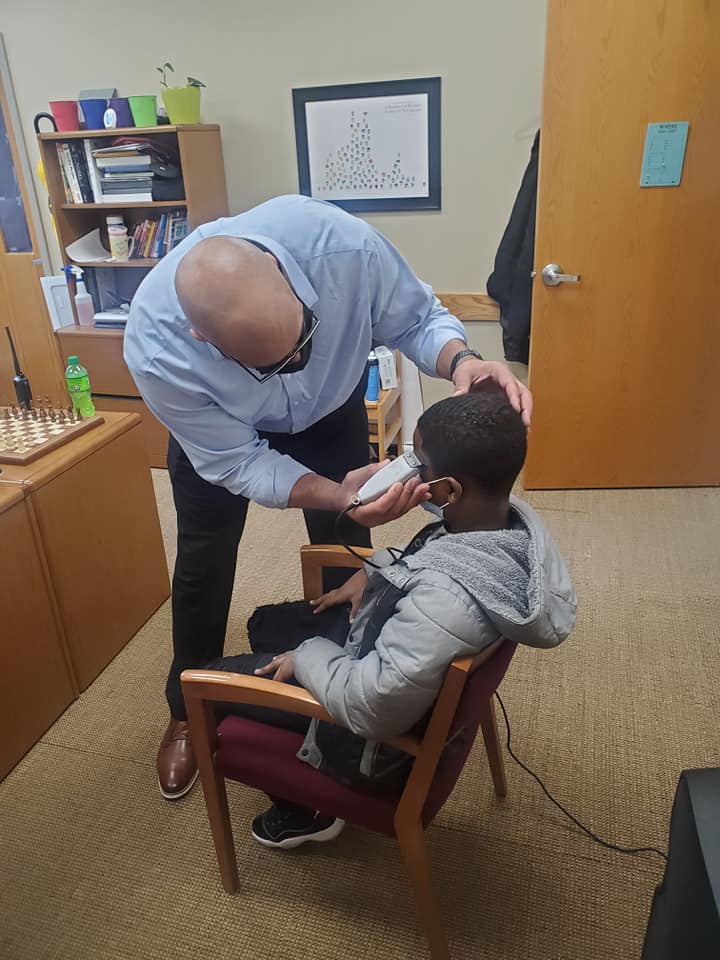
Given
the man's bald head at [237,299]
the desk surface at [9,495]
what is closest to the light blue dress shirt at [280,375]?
the man's bald head at [237,299]

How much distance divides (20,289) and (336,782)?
8.42 ft

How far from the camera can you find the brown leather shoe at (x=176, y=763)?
1633 millimetres

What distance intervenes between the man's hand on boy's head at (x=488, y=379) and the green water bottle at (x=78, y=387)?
3.93 feet

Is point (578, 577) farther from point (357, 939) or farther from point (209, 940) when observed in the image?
point (209, 940)

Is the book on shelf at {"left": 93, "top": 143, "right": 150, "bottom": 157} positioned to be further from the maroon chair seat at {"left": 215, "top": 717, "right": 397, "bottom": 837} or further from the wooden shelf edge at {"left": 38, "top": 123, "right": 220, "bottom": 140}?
the maroon chair seat at {"left": 215, "top": 717, "right": 397, "bottom": 837}

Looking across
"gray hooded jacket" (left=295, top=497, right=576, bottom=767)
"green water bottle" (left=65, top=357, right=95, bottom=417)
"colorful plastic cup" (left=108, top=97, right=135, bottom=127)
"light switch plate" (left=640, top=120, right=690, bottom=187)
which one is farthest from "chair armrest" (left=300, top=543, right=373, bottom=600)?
"colorful plastic cup" (left=108, top=97, right=135, bottom=127)

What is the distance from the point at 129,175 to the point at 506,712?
2.69 metres

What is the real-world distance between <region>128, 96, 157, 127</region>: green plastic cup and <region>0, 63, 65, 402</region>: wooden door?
29.2 inches

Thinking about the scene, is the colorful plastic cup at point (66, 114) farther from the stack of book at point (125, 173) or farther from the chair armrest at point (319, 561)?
the chair armrest at point (319, 561)

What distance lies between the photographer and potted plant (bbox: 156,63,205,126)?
2.82 m

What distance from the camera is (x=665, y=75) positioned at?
231 cm

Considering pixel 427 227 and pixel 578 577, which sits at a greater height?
pixel 427 227

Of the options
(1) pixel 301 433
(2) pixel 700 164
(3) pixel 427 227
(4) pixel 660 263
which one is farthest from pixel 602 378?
(1) pixel 301 433

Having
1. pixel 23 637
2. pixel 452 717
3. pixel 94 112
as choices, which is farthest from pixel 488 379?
pixel 94 112
